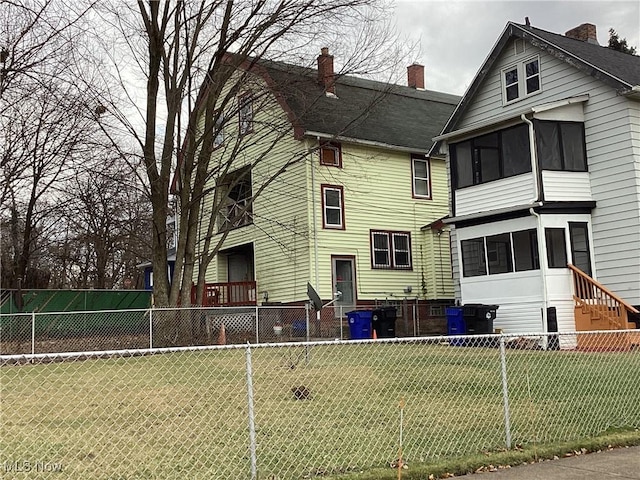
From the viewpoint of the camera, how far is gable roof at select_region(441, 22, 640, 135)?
1729cm

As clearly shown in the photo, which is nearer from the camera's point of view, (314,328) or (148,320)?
(148,320)

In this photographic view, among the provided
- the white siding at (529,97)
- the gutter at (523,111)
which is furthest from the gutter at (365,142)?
the gutter at (523,111)

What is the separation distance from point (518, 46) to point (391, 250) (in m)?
8.62

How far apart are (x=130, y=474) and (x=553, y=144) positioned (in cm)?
1490

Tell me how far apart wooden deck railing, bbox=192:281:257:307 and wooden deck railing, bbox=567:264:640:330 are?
1177 cm

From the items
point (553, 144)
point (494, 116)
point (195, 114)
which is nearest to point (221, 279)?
point (195, 114)

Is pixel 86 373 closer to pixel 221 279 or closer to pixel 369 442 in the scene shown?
pixel 369 442

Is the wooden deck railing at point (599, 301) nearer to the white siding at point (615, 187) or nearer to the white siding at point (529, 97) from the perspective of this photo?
the white siding at point (615, 187)

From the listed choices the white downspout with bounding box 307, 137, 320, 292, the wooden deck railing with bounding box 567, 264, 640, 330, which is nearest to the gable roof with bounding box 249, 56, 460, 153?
the white downspout with bounding box 307, 137, 320, 292

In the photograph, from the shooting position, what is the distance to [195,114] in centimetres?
1866

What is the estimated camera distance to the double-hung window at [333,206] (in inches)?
932

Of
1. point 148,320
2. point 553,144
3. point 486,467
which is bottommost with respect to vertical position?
point 486,467

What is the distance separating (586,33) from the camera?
74.3ft

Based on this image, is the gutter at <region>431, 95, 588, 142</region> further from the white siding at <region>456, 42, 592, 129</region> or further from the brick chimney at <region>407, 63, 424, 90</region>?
the brick chimney at <region>407, 63, 424, 90</region>
